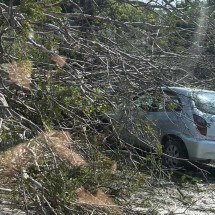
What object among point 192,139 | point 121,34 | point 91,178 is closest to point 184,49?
point 121,34

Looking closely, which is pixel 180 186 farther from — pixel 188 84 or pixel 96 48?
pixel 96 48

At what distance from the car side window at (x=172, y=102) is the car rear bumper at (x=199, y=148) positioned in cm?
349

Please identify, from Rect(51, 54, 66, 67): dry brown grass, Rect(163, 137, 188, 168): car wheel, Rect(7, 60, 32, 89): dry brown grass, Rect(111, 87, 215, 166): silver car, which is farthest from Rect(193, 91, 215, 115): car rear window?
Rect(7, 60, 32, 89): dry brown grass

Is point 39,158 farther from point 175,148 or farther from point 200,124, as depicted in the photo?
point 175,148

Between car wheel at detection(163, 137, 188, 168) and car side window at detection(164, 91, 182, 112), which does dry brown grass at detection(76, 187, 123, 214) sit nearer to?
car side window at detection(164, 91, 182, 112)

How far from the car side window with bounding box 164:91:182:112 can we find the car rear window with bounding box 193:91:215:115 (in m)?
0.73

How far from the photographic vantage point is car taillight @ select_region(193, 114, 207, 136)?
36.5 feet

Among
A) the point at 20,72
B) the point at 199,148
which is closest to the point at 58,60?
the point at 20,72

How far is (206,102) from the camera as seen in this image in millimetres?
10203

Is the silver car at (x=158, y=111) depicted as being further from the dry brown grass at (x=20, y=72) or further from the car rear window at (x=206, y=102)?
the dry brown grass at (x=20, y=72)

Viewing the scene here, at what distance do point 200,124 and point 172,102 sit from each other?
3.50 metres

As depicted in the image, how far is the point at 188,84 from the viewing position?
8094 millimetres

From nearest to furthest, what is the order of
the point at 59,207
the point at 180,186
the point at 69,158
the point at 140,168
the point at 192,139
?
1. the point at 59,207
2. the point at 69,158
3. the point at 140,168
4. the point at 180,186
5. the point at 192,139

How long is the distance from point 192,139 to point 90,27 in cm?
447
